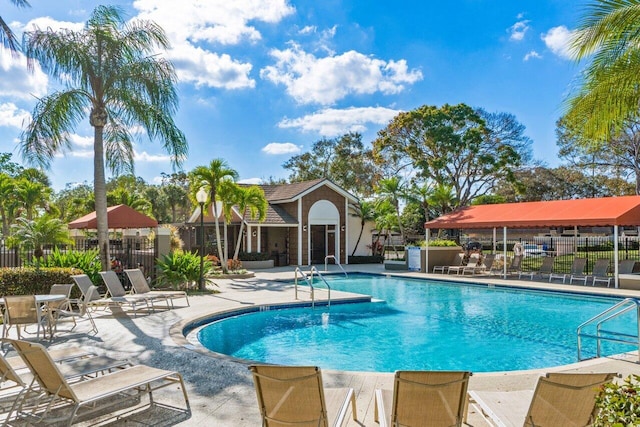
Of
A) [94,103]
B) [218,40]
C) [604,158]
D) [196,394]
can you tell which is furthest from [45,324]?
[604,158]

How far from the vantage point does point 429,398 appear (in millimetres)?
3783

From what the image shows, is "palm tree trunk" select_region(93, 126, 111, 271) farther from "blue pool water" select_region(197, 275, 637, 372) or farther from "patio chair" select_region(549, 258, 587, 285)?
"patio chair" select_region(549, 258, 587, 285)

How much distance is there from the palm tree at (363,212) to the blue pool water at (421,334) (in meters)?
13.9


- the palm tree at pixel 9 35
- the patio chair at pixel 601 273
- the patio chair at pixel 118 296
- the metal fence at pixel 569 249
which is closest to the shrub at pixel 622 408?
the patio chair at pixel 118 296

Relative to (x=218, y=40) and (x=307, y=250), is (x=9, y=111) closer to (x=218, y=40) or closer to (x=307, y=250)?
(x=218, y=40)

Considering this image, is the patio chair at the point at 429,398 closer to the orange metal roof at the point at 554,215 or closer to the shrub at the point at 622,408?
the shrub at the point at 622,408

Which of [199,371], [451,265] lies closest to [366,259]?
[451,265]

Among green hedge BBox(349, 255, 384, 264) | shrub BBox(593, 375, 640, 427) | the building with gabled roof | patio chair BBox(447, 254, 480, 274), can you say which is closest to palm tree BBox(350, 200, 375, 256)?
the building with gabled roof

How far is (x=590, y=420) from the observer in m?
3.79

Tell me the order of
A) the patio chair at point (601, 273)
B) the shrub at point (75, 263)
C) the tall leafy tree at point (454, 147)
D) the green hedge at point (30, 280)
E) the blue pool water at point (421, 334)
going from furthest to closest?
the tall leafy tree at point (454, 147)
the patio chair at point (601, 273)
the shrub at point (75, 263)
the green hedge at point (30, 280)
the blue pool water at point (421, 334)

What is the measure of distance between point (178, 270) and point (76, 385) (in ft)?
35.0

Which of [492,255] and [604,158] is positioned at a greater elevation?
[604,158]

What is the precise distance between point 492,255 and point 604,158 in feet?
65.4

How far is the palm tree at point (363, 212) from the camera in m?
29.9
